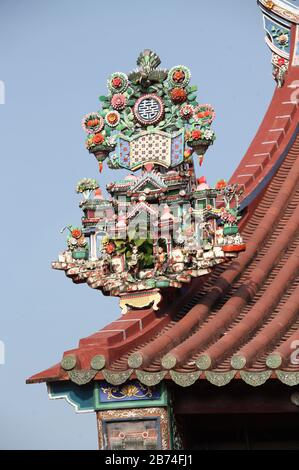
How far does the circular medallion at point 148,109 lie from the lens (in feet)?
56.7

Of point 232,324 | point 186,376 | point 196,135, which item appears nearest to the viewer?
point 186,376

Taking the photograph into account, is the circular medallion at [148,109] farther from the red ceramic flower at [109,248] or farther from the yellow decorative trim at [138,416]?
the yellow decorative trim at [138,416]

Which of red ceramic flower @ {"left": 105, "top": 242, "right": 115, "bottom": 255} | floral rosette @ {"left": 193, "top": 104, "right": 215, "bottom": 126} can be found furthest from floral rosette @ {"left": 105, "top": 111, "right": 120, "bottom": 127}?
red ceramic flower @ {"left": 105, "top": 242, "right": 115, "bottom": 255}

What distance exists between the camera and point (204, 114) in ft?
55.5

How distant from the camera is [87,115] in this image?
17500 mm

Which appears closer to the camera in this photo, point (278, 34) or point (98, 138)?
point (98, 138)

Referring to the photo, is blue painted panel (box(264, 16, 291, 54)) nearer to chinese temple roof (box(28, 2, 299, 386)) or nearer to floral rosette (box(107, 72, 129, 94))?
chinese temple roof (box(28, 2, 299, 386))

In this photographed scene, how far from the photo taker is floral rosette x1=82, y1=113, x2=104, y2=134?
17.5m

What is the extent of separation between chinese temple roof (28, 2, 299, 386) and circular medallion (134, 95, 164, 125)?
194 centimetres

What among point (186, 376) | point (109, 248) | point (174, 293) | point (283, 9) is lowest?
point (186, 376)

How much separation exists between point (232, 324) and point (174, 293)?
0.85 metres

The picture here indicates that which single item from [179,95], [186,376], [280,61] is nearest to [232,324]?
[186,376]

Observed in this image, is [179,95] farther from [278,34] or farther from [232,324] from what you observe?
[278,34]

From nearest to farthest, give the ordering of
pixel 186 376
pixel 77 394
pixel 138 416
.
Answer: pixel 186 376 < pixel 138 416 < pixel 77 394
